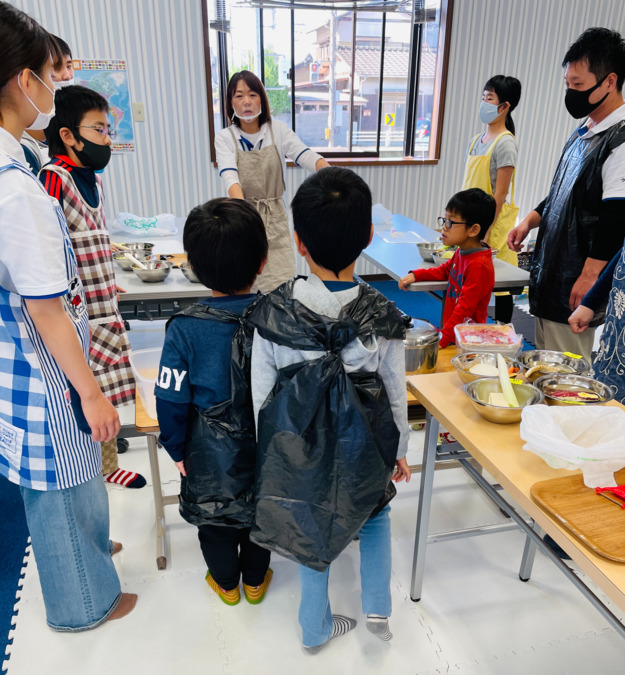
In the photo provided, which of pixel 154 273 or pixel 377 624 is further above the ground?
pixel 154 273

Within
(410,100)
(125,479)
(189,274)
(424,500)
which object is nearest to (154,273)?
(189,274)

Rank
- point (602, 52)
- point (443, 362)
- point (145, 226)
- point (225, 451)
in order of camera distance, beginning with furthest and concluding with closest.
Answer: point (145, 226), point (602, 52), point (443, 362), point (225, 451)

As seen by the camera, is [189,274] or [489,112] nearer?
[189,274]

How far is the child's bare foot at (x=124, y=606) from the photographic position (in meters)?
1.55

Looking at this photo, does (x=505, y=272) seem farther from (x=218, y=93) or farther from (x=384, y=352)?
(x=218, y=93)

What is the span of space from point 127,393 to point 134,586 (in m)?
0.62

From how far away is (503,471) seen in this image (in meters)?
1.06

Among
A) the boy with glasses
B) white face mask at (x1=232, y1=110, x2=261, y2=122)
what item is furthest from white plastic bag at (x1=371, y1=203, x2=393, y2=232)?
the boy with glasses

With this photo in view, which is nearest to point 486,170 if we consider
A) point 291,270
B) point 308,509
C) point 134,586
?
point 291,270

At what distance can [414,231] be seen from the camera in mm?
3244

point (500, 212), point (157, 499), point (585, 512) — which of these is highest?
point (500, 212)

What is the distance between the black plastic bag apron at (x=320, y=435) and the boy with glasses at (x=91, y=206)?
80cm

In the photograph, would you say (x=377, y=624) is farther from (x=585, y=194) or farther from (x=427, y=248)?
(x=427, y=248)

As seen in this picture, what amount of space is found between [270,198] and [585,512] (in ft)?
6.82
